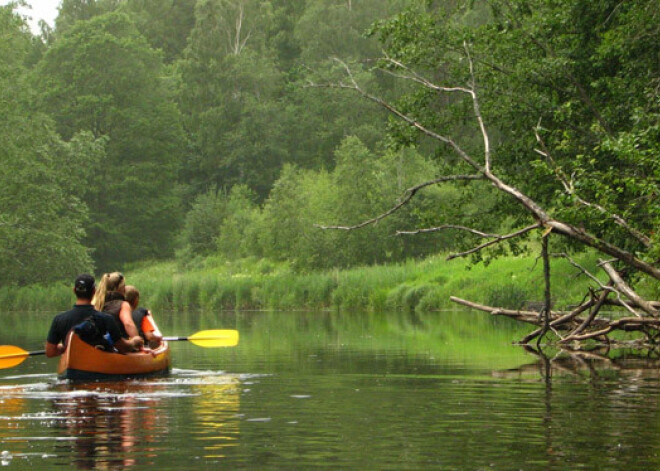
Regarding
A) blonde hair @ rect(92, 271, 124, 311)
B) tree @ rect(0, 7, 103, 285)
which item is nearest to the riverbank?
tree @ rect(0, 7, 103, 285)

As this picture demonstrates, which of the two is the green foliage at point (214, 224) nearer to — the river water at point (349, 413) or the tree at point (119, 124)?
the tree at point (119, 124)

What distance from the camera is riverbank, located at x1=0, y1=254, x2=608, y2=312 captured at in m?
31.9

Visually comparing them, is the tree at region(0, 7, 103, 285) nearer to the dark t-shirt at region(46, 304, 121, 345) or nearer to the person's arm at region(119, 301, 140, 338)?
the person's arm at region(119, 301, 140, 338)

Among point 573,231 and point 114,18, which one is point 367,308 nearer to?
point 573,231

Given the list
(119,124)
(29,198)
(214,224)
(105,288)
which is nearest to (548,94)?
(105,288)

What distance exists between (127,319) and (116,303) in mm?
261

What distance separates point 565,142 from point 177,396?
289 inches

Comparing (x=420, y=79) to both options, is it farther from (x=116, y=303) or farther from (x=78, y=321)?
(x=78, y=321)

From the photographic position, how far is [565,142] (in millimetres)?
17922

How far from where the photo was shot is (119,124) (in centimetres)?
7006

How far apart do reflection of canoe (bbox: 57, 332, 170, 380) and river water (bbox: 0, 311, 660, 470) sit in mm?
194

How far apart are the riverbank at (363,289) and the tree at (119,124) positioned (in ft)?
60.2

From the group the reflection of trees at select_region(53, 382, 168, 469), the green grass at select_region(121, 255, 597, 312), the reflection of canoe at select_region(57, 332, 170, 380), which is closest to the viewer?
the reflection of trees at select_region(53, 382, 168, 469)

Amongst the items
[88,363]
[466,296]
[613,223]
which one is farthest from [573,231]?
[466,296]
